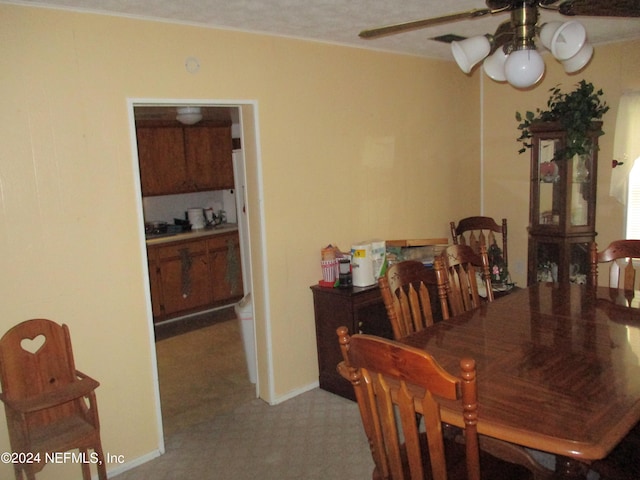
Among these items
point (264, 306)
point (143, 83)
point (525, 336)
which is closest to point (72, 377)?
point (264, 306)

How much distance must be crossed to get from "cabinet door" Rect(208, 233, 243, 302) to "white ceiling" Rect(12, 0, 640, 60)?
272cm

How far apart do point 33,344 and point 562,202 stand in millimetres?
3532

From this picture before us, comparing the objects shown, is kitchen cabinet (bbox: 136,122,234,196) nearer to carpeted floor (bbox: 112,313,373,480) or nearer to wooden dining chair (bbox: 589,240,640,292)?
carpeted floor (bbox: 112,313,373,480)

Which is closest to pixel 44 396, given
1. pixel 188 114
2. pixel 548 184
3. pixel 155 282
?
pixel 155 282

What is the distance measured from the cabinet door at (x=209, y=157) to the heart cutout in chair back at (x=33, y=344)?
3304 mm

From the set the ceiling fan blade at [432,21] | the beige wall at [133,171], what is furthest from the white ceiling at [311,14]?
the ceiling fan blade at [432,21]

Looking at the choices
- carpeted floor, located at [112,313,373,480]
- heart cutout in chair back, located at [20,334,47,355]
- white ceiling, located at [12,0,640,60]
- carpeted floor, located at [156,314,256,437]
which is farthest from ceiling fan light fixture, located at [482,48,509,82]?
carpeted floor, located at [156,314,256,437]

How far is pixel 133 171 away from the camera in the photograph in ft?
8.96

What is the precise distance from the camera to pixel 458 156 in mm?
4676

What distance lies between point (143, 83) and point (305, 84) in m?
1.10

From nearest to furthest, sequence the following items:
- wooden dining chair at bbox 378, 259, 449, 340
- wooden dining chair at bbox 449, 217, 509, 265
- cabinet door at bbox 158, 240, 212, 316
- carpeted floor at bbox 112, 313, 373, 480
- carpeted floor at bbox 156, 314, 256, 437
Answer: wooden dining chair at bbox 378, 259, 449, 340 → carpeted floor at bbox 112, 313, 373, 480 → carpeted floor at bbox 156, 314, 256, 437 → wooden dining chair at bbox 449, 217, 509, 265 → cabinet door at bbox 158, 240, 212, 316

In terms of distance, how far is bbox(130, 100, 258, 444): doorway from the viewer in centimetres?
333

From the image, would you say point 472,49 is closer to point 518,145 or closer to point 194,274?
point 518,145

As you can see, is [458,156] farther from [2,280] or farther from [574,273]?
[2,280]
